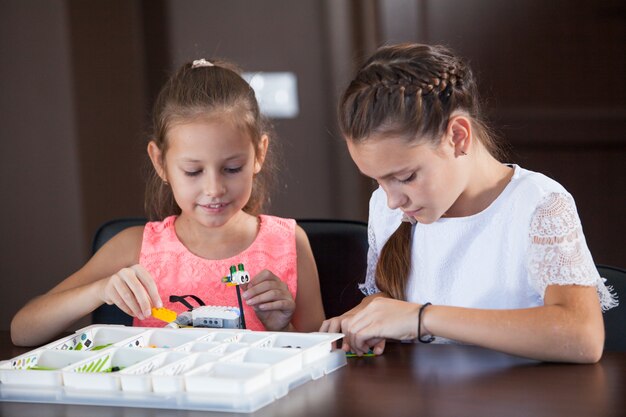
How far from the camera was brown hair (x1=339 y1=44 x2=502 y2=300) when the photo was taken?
1.60m

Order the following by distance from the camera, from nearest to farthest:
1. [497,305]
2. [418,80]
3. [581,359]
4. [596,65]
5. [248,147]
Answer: [581,359] → [418,80] → [497,305] → [248,147] → [596,65]

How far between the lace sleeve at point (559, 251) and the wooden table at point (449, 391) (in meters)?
0.16

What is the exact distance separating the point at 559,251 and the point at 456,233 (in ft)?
0.90

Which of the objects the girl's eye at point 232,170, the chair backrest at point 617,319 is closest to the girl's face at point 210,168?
the girl's eye at point 232,170

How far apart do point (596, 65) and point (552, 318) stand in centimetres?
190

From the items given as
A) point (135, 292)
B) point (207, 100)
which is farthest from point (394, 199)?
point (207, 100)

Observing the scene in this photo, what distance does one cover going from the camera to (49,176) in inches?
137

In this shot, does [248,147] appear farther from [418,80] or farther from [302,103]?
[302,103]

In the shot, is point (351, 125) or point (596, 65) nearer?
point (351, 125)

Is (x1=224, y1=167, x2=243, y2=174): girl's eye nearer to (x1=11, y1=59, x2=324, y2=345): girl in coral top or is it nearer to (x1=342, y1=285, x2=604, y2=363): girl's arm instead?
(x1=11, y1=59, x2=324, y2=345): girl in coral top

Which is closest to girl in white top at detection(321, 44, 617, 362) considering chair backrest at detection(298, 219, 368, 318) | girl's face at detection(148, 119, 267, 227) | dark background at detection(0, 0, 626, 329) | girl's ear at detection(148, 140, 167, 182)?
chair backrest at detection(298, 219, 368, 318)

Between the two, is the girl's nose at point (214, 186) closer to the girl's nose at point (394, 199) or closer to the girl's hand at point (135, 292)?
the girl's hand at point (135, 292)

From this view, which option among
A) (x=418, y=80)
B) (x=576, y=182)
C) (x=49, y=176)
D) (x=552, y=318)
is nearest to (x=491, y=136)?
(x=418, y=80)

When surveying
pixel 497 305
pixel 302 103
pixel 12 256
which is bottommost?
pixel 12 256
